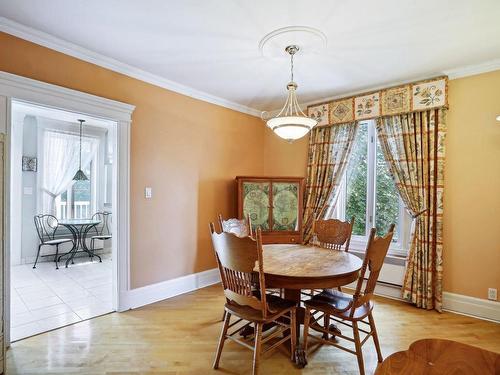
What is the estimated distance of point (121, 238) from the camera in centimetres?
301

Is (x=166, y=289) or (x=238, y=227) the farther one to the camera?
(x=166, y=289)

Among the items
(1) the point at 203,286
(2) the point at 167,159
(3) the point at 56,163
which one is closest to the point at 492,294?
(1) the point at 203,286

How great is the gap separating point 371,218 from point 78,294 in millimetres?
3746

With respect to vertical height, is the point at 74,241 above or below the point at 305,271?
below

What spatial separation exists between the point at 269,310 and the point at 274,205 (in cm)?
207

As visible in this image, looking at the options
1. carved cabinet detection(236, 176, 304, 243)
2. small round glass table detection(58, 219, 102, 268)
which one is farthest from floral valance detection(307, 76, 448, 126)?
small round glass table detection(58, 219, 102, 268)

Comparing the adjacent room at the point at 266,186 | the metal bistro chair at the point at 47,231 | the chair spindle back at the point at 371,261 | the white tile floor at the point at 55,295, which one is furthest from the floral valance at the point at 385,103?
the metal bistro chair at the point at 47,231

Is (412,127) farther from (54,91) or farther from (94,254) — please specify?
(94,254)

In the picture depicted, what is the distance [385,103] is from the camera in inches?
137

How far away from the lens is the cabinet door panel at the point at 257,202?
12.8 feet

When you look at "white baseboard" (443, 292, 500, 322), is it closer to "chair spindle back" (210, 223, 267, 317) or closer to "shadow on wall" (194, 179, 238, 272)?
"chair spindle back" (210, 223, 267, 317)

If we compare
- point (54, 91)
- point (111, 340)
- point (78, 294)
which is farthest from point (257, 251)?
point (78, 294)

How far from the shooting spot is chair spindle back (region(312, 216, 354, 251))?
9.67ft

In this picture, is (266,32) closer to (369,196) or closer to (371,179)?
(371,179)
